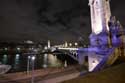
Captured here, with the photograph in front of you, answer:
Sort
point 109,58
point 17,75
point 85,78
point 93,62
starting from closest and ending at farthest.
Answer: point 85,78 < point 109,58 < point 17,75 < point 93,62

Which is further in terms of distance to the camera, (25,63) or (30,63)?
(25,63)

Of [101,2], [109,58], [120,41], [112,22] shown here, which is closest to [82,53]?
[101,2]

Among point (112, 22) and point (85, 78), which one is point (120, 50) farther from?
point (85, 78)

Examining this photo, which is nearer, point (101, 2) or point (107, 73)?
point (107, 73)

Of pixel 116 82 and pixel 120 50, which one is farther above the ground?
pixel 120 50

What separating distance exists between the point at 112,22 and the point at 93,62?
8786 mm

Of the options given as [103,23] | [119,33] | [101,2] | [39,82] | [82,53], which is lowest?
[39,82]

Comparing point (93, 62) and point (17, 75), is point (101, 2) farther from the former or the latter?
point (17, 75)

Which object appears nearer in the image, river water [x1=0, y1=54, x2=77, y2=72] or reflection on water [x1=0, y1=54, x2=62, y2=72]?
river water [x1=0, y1=54, x2=77, y2=72]

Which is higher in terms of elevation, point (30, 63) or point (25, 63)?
point (30, 63)

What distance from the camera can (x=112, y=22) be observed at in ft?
59.0

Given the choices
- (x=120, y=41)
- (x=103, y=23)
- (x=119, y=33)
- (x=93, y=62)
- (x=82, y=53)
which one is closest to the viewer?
(x=120, y=41)

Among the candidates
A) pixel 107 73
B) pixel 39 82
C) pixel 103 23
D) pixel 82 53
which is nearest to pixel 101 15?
pixel 103 23

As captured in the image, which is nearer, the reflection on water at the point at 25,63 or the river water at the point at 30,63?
the river water at the point at 30,63
